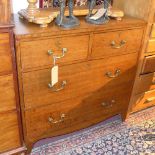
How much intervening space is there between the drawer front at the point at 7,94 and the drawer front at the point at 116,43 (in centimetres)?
53

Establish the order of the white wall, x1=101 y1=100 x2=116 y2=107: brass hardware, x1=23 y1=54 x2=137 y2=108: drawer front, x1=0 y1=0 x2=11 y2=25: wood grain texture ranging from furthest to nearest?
1. x1=101 y1=100 x2=116 y2=107: brass hardware
2. the white wall
3. x1=23 y1=54 x2=137 y2=108: drawer front
4. x1=0 y1=0 x2=11 y2=25: wood grain texture

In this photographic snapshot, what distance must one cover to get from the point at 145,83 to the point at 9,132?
1.10 metres

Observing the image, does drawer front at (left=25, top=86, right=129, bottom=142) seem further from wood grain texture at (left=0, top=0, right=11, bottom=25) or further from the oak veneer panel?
wood grain texture at (left=0, top=0, right=11, bottom=25)

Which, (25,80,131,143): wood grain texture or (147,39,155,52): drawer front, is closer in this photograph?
(25,80,131,143): wood grain texture

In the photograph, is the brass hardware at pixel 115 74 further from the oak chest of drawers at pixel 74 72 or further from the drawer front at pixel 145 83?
the drawer front at pixel 145 83

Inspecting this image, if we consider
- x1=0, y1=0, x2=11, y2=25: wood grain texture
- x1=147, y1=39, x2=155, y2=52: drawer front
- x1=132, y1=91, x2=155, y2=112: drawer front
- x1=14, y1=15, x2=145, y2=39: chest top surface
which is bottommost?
x1=132, y1=91, x2=155, y2=112: drawer front

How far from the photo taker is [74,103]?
1492 mm

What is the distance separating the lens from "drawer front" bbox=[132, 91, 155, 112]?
73.0 inches

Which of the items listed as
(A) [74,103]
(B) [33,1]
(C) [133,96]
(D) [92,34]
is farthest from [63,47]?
(C) [133,96]

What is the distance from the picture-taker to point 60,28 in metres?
1.22

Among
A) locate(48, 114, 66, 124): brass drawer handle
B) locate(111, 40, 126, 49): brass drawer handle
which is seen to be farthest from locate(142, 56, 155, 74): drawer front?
locate(48, 114, 66, 124): brass drawer handle

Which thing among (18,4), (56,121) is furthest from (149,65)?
(18,4)

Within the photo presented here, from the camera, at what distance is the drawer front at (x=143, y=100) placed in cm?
185

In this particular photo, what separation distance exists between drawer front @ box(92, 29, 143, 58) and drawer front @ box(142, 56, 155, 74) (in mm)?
172
